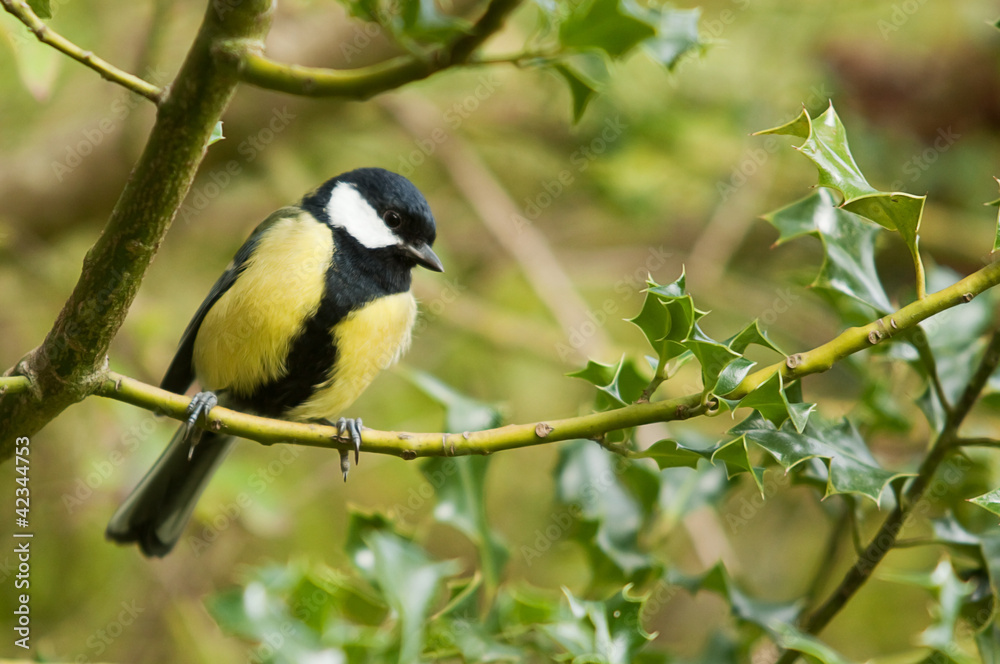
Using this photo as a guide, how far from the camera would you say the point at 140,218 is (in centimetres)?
119

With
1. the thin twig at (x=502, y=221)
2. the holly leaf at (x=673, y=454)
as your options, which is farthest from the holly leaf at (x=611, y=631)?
the thin twig at (x=502, y=221)

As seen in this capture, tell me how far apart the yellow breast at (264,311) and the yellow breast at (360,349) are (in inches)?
4.9

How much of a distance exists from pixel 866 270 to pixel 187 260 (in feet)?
9.66

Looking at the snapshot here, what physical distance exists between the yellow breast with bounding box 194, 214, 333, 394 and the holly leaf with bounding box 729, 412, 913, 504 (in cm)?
118

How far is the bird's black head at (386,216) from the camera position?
2412 mm

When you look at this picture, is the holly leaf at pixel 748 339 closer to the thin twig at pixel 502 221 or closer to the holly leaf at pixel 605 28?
the holly leaf at pixel 605 28

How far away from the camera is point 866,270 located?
1540 millimetres

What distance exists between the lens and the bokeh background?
3.02 m

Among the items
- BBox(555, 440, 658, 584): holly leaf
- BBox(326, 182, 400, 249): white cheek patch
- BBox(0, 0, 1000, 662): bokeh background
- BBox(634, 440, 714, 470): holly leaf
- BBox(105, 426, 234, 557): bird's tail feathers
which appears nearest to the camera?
BBox(634, 440, 714, 470): holly leaf

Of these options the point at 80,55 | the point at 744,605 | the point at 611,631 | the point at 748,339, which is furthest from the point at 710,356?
the point at 80,55

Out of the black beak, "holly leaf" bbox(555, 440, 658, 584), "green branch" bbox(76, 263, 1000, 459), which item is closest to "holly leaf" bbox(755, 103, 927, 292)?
"green branch" bbox(76, 263, 1000, 459)

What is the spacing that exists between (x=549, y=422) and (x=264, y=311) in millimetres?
1097

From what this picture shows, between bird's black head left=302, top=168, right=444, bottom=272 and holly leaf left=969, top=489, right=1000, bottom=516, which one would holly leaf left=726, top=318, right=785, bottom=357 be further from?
bird's black head left=302, top=168, right=444, bottom=272

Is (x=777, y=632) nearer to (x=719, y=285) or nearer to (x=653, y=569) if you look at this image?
(x=653, y=569)
